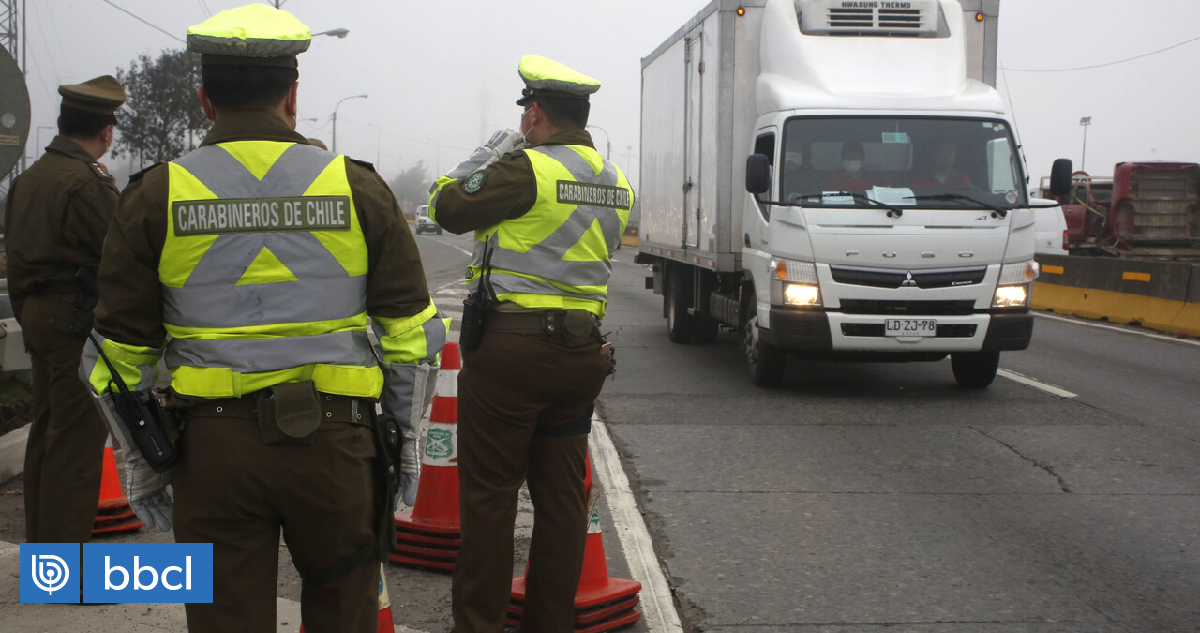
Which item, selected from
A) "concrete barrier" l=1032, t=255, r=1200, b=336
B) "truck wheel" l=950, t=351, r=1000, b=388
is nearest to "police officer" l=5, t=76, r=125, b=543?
"truck wheel" l=950, t=351, r=1000, b=388

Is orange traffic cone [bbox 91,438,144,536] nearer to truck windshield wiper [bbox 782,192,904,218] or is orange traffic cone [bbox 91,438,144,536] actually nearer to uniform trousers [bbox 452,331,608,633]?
uniform trousers [bbox 452,331,608,633]

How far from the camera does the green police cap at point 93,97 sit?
4.42m

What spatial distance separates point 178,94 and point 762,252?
130ft

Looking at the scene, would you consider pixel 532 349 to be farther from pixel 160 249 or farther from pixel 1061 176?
pixel 1061 176

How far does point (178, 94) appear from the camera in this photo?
44.4m

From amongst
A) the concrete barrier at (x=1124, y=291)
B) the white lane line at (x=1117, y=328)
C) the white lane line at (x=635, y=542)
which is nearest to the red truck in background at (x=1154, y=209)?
the concrete barrier at (x=1124, y=291)

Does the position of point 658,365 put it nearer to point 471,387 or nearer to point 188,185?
point 471,387

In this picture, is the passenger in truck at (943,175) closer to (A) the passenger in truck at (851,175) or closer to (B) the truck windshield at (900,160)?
(B) the truck windshield at (900,160)

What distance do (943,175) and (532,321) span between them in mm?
6699

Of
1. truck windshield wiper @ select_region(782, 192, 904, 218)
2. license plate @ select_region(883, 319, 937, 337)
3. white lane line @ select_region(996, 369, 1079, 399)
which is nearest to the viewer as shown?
truck windshield wiper @ select_region(782, 192, 904, 218)

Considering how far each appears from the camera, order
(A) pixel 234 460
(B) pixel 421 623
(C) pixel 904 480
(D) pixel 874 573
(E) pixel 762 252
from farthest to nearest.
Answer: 1. (E) pixel 762 252
2. (C) pixel 904 480
3. (D) pixel 874 573
4. (B) pixel 421 623
5. (A) pixel 234 460

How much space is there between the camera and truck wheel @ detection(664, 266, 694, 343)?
43.3ft

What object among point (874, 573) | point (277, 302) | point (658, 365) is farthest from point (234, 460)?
point (658, 365)

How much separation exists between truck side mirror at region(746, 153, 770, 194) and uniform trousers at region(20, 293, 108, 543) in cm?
580
